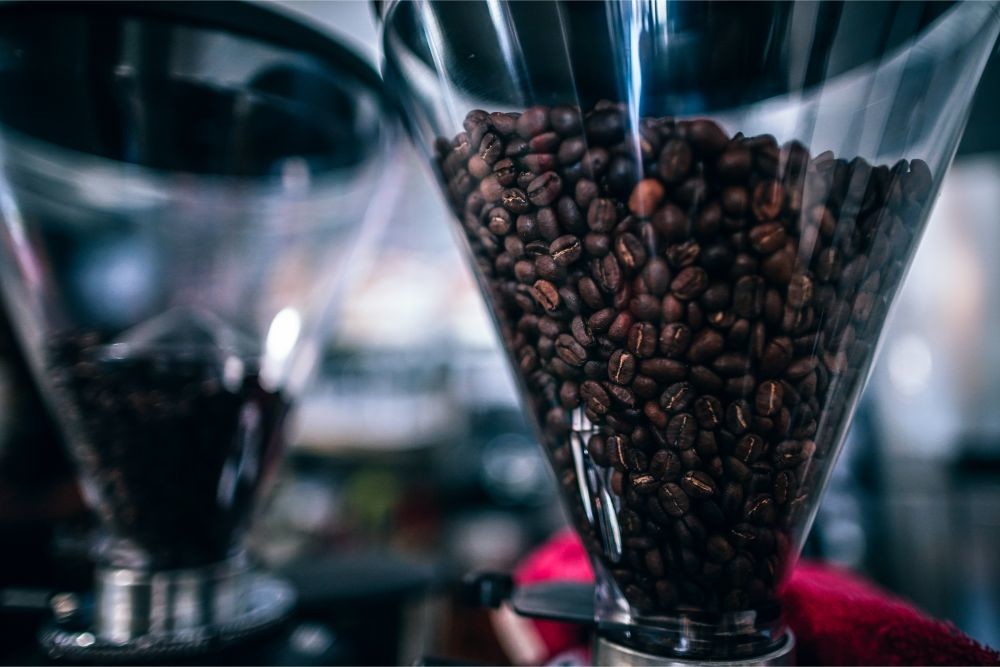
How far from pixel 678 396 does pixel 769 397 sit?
4 cm

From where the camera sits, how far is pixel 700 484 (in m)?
0.31

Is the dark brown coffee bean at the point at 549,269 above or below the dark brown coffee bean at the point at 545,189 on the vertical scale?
below

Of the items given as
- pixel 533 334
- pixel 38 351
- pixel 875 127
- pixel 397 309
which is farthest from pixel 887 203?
pixel 397 309

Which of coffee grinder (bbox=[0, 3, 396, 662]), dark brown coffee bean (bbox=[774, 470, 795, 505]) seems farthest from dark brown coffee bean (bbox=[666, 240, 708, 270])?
coffee grinder (bbox=[0, 3, 396, 662])

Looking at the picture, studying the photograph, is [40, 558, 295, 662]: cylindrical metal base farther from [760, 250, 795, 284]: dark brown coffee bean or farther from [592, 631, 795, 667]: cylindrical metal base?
[760, 250, 795, 284]: dark brown coffee bean

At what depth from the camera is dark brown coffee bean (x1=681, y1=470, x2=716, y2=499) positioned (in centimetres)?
31

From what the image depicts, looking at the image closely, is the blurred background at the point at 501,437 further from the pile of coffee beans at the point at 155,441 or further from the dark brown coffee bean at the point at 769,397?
the dark brown coffee bean at the point at 769,397

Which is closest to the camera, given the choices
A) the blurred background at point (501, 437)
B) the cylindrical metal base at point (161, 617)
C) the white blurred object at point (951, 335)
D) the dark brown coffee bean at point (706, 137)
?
the dark brown coffee bean at point (706, 137)

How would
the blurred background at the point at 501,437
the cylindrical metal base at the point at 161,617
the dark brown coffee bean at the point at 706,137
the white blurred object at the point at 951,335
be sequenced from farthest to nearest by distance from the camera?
the white blurred object at the point at 951,335 < the blurred background at the point at 501,437 < the cylindrical metal base at the point at 161,617 < the dark brown coffee bean at the point at 706,137

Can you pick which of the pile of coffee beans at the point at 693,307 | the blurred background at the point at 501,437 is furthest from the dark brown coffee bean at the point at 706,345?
the blurred background at the point at 501,437

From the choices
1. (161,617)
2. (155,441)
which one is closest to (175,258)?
(155,441)

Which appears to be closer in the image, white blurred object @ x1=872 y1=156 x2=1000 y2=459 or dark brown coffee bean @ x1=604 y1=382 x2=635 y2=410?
dark brown coffee bean @ x1=604 y1=382 x2=635 y2=410

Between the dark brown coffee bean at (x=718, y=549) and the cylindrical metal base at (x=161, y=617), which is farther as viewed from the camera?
the cylindrical metal base at (x=161, y=617)

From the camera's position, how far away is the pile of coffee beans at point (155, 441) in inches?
19.9
